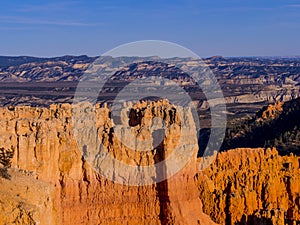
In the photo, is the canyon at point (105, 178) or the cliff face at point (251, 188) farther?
the cliff face at point (251, 188)

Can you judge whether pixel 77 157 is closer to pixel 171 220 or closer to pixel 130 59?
pixel 171 220

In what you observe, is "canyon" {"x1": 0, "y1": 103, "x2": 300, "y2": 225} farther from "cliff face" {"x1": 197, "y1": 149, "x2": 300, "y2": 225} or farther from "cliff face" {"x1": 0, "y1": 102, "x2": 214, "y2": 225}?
"cliff face" {"x1": 197, "y1": 149, "x2": 300, "y2": 225}

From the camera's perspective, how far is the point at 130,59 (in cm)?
17575

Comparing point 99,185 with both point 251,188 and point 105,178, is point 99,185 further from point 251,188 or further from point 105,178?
point 251,188

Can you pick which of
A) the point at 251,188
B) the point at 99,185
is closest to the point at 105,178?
the point at 99,185

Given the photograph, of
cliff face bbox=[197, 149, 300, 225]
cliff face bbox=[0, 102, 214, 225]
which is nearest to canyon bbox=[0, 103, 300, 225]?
cliff face bbox=[0, 102, 214, 225]

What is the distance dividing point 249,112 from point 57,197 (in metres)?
91.7

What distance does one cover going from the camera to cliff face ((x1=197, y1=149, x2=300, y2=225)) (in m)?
25.5

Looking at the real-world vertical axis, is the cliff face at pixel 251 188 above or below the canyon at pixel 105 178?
below

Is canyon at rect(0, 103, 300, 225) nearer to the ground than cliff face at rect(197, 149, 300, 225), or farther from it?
farther from it

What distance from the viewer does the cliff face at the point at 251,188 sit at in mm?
25531

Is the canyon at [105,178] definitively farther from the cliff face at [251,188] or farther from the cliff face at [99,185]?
the cliff face at [251,188]

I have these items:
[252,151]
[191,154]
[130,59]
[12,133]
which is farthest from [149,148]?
[130,59]

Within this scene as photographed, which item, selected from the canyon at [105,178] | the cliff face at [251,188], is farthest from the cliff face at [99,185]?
the cliff face at [251,188]
